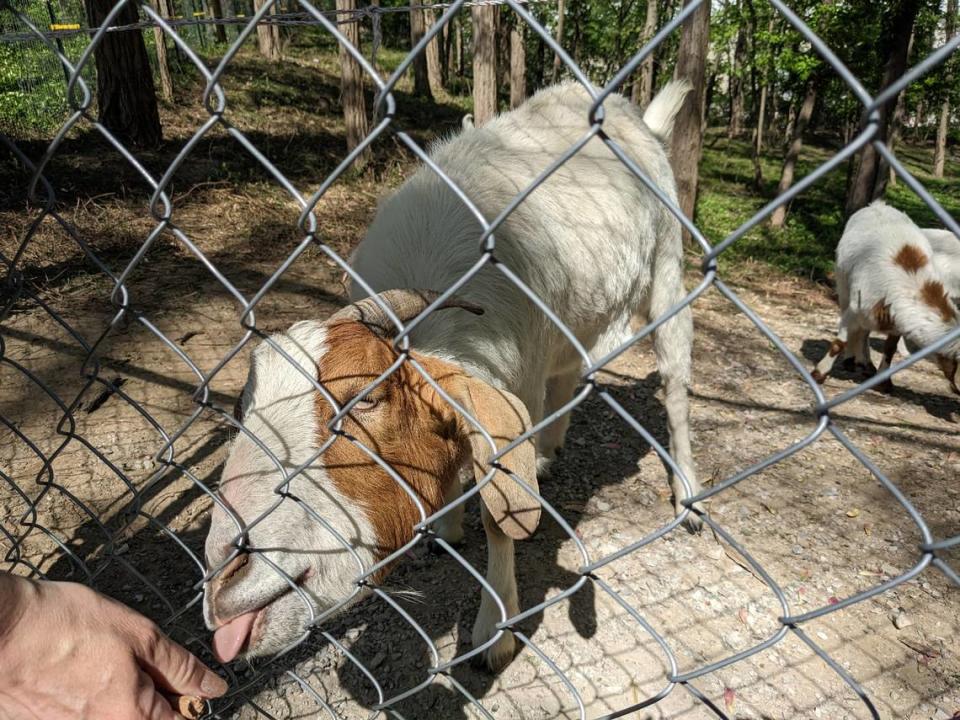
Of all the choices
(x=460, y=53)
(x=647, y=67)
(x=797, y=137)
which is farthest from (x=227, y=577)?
(x=460, y=53)

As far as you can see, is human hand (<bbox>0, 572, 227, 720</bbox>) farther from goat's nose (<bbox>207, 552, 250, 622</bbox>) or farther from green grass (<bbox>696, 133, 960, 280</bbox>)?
green grass (<bbox>696, 133, 960, 280</bbox>)

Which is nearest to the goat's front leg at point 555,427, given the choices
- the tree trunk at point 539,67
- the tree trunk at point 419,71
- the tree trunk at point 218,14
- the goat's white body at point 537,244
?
the goat's white body at point 537,244

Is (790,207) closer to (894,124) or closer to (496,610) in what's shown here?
(894,124)

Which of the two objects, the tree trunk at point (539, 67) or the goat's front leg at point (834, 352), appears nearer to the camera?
the goat's front leg at point (834, 352)

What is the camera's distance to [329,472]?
1.68 metres

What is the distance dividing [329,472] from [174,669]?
58 cm

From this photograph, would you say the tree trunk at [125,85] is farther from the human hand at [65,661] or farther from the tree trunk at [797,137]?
the tree trunk at [797,137]

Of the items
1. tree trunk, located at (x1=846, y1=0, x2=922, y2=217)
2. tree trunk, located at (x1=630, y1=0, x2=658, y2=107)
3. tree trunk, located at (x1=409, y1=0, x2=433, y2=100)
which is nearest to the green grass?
tree trunk, located at (x1=846, y1=0, x2=922, y2=217)

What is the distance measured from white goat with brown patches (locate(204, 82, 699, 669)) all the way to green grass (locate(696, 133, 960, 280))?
3597 millimetres

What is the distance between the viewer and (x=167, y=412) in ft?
13.0

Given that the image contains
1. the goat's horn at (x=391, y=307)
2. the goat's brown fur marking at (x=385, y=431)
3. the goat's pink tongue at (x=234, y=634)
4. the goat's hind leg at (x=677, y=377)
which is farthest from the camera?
the goat's hind leg at (x=677, y=377)

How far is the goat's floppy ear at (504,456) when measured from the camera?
1.75m

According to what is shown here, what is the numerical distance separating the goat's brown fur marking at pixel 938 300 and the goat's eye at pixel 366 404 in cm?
602

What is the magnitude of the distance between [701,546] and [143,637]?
2971 mm
